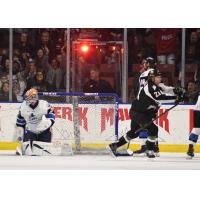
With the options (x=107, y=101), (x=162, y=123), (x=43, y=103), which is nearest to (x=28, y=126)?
(x=43, y=103)

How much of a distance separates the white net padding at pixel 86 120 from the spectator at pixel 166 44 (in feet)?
4.57

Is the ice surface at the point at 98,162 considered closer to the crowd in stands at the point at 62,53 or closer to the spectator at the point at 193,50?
the crowd in stands at the point at 62,53

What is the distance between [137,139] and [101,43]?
194 centimetres

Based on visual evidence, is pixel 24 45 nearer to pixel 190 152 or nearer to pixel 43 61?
pixel 43 61

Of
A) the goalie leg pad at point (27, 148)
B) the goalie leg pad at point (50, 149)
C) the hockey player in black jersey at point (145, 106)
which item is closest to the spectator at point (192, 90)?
the hockey player in black jersey at point (145, 106)

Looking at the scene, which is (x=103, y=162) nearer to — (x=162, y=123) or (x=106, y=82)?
(x=162, y=123)

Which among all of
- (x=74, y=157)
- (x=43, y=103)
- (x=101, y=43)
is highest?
(x=101, y=43)

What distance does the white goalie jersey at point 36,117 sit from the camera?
1052 centimetres

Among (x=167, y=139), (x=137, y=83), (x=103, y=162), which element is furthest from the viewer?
(x=137, y=83)

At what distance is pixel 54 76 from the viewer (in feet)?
39.7

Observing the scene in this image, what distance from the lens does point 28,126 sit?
1062 centimetres

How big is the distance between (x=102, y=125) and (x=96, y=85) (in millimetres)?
989

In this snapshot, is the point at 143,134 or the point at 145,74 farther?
the point at 143,134

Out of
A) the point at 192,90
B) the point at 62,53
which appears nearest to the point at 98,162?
the point at 192,90
